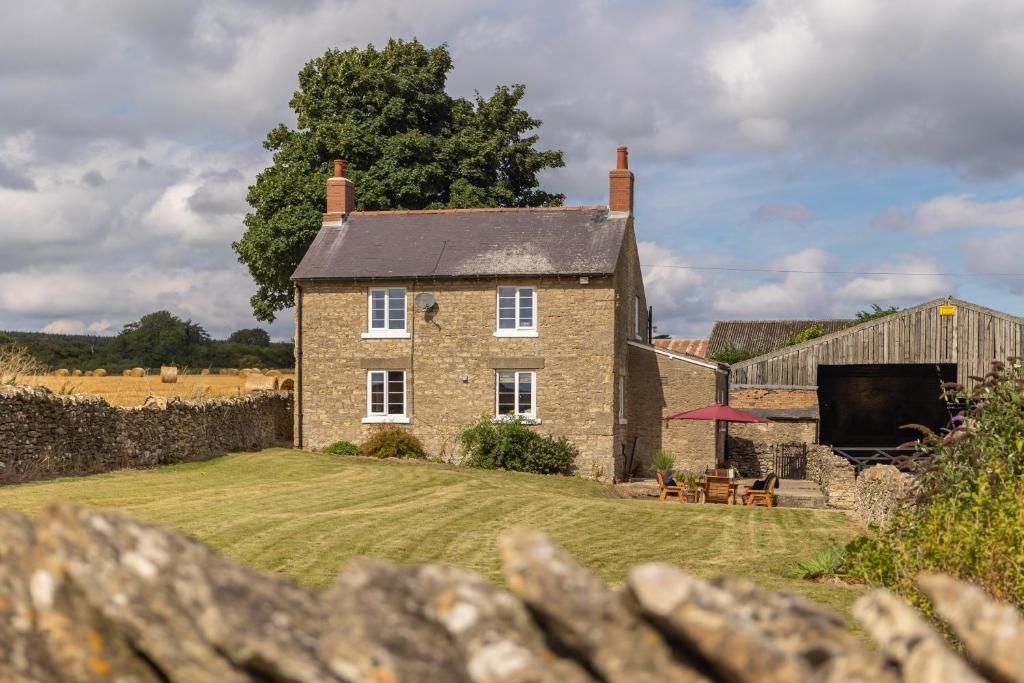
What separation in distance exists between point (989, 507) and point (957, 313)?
2677 cm

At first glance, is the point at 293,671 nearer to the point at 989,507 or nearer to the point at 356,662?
the point at 356,662

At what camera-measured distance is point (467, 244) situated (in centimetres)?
3231

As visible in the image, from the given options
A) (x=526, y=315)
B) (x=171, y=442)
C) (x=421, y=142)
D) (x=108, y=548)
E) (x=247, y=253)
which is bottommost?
(x=171, y=442)

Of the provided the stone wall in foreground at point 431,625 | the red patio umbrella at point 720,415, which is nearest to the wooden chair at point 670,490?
the red patio umbrella at point 720,415

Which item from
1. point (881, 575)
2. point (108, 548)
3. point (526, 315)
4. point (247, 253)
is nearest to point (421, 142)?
point (247, 253)

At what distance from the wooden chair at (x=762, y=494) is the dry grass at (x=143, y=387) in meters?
16.4

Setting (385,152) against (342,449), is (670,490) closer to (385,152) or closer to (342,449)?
(342,449)

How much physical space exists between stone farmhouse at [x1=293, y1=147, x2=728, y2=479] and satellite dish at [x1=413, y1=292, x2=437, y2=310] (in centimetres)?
6

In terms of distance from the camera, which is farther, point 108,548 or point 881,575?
point 881,575

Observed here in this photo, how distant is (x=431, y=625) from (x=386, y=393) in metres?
28.9

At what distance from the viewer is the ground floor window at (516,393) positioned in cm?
3073

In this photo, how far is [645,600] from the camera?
300 cm

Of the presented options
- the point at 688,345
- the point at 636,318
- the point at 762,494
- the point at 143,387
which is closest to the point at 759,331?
the point at 688,345

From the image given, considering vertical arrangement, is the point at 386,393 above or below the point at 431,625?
below
